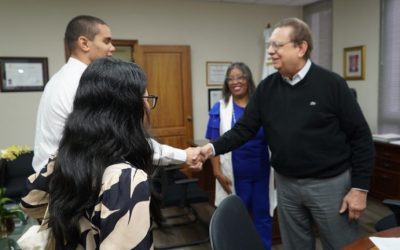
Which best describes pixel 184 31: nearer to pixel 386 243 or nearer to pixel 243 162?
pixel 243 162

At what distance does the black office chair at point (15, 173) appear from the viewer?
3697mm

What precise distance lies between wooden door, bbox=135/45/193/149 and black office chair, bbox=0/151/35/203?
5.62 ft

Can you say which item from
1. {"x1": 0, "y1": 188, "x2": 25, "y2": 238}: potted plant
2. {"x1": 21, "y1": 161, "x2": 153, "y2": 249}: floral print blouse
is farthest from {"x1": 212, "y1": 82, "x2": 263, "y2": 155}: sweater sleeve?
{"x1": 0, "y1": 188, "x2": 25, "y2": 238}: potted plant

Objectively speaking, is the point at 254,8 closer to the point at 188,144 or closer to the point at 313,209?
the point at 188,144

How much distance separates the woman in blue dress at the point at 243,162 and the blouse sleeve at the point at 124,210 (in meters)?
1.48

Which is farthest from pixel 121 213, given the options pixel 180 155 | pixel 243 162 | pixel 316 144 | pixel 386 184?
pixel 386 184

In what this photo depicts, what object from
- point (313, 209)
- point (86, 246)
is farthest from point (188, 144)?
point (86, 246)

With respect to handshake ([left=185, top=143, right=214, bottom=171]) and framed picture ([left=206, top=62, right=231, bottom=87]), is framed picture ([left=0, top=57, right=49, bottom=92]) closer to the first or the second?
framed picture ([left=206, top=62, right=231, bottom=87])

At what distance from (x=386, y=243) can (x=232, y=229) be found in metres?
0.56

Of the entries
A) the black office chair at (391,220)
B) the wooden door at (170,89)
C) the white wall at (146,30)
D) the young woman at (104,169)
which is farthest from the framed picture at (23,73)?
the black office chair at (391,220)

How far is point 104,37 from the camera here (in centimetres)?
178

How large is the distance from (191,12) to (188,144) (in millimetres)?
1964

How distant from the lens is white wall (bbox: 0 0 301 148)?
427cm

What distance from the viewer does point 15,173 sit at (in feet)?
13.6
